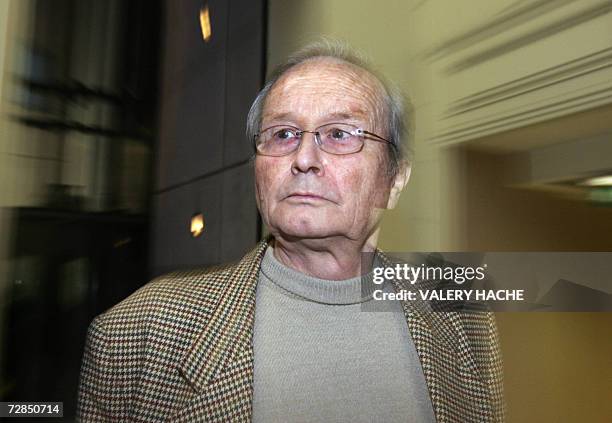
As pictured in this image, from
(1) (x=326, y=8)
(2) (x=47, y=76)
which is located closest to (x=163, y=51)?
(2) (x=47, y=76)

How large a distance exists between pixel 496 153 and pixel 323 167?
1.32 ft

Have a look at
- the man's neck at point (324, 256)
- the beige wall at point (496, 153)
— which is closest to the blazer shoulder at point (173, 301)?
the man's neck at point (324, 256)

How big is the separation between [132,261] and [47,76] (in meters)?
0.45

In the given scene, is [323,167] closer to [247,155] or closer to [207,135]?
[247,155]

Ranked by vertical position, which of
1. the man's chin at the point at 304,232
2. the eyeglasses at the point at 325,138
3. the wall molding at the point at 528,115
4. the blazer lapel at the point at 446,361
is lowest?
the blazer lapel at the point at 446,361

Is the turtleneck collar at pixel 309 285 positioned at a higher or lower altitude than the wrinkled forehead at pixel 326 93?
lower

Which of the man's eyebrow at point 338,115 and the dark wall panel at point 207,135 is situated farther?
the dark wall panel at point 207,135

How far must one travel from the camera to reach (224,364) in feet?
3.35

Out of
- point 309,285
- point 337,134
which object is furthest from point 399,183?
point 309,285

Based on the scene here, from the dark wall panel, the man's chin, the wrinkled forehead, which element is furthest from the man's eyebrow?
the man's chin

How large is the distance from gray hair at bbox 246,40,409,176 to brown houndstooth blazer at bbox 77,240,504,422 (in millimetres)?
289

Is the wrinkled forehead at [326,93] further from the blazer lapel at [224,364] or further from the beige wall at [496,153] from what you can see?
the blazer lapel at [224,364]

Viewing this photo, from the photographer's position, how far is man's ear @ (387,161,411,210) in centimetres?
116

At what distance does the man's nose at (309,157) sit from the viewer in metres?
1.07
